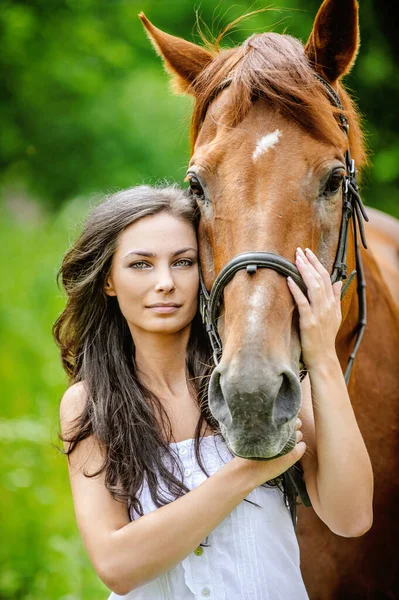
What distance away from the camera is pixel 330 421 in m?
2.03

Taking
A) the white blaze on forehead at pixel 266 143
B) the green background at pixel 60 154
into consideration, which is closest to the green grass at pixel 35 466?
the green background at pixel 60 154

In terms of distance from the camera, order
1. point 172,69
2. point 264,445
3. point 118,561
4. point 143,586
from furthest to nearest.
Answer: point 172,69 → point 143,586 → point 118,561 → point 264,445

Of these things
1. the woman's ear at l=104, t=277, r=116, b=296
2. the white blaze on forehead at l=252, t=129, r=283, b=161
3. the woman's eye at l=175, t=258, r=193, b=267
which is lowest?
the woman's ear at l=104, t=277, r=116, b=296

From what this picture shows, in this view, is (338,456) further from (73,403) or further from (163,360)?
(73,403)

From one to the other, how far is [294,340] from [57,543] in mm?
2826

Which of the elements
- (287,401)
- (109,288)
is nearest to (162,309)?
(109,288)

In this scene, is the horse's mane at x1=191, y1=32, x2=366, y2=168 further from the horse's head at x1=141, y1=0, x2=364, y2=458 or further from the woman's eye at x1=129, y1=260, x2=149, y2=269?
the woman's eye at x1=129, y1=260, x2=149, y2=269

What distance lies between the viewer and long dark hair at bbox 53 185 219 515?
2.20 m

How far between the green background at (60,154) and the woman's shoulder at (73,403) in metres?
2.14

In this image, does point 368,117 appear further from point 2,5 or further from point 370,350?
point 2,5

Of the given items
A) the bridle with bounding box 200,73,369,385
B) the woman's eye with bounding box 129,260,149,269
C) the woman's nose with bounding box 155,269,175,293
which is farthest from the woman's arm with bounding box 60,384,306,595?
the woman's eye with bounding box 129,260,149,269

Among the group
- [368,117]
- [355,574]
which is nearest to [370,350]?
[355,574]

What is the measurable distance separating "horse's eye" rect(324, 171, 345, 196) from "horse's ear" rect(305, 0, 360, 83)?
0.43 m

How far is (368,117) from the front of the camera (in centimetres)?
661
